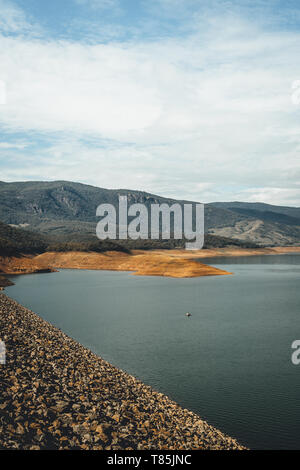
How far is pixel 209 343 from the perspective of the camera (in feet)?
96.6

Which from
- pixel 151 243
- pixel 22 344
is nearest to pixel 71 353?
pixel 22 344

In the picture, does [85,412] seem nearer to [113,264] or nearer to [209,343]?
[209,343]

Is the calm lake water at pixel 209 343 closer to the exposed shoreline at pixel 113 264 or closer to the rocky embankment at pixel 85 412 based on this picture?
the rocky embankment at pixel 85 412

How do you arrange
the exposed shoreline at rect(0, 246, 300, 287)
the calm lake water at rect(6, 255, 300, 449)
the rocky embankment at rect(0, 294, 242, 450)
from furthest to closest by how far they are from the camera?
the exposed shoreline at rect(0, 246, 300, 287) < the calm lake water at rect(6, 255, 300, 449) < the rocky embankment at rect(0, 294, 242, 450)

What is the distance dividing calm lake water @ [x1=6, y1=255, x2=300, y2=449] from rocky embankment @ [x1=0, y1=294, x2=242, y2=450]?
1523mm

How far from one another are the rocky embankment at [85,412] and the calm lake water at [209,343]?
1.52m

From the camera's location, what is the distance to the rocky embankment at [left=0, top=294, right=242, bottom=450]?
43.9 ft

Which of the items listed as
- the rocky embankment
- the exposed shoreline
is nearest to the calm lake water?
the rocky embankment

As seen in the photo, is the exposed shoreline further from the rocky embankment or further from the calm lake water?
the rocky embankment
